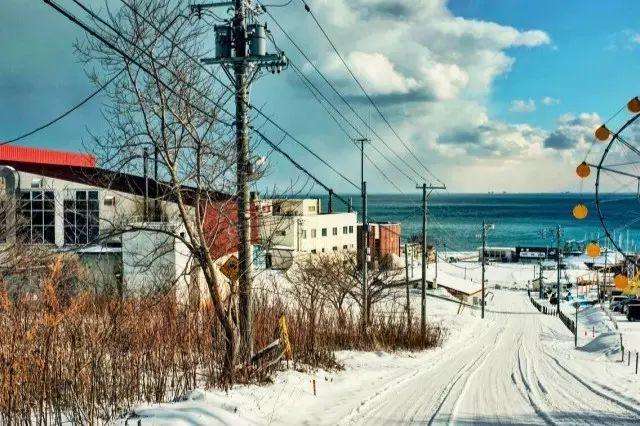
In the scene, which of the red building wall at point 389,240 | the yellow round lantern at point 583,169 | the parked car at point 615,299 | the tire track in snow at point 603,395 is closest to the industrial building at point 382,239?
the red building wall at point 389,240

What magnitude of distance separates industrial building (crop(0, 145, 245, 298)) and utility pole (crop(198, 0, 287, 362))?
567 millimetres

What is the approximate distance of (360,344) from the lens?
829 inches

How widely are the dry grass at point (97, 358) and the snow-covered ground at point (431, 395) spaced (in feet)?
2.82

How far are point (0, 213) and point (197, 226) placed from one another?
65.9 feet

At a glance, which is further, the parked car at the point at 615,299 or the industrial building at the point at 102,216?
the parked car at the point at 615,299

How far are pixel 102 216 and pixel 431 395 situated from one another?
621 inches

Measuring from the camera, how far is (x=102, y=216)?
77.4ft

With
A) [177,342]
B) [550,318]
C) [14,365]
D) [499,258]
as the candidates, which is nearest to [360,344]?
[177,342]

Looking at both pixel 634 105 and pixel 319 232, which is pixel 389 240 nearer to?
pixel 319 232

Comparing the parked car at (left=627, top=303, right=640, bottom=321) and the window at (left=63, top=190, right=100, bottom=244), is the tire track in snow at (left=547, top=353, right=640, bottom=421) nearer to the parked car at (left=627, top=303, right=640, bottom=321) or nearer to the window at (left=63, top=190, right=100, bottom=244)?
the window at (left=63, top=190, right=100, bottom=244)

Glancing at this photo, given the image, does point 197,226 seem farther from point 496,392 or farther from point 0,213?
point 0,213

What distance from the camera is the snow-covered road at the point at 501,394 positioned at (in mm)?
11500

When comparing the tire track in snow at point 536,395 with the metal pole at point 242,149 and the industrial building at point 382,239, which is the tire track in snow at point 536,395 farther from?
the industrial building at point 382,239

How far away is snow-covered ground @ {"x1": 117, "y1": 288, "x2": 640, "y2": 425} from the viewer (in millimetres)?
10148
